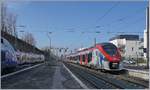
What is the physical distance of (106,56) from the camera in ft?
117

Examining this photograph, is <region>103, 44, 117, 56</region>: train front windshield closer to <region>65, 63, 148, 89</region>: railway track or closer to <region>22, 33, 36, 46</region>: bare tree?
<region>65, 63, 148, 89</region>: railway track

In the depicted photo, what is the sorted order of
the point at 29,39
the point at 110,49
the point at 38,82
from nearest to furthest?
the point at 38,82 → the point at 110,49 → the point at 29,39

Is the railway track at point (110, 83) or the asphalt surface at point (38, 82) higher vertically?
the asphalt surface at point (38, 82)

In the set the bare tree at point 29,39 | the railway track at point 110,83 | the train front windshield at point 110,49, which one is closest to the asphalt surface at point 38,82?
the railway track at point 110,83

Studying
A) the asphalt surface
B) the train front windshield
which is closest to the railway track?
the asphalt surface

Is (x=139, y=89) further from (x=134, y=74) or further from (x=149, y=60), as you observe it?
(x=149, y=60)

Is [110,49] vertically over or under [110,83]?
over

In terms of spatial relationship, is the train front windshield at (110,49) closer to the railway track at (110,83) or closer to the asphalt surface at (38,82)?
the railway track at (110,83)

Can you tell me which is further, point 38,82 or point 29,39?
point 29,39

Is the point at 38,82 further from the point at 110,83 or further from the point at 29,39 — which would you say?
the point at 29,39

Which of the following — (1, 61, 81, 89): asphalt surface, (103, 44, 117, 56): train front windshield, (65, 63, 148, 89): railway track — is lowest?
(65, 63, 148, 89): railway track

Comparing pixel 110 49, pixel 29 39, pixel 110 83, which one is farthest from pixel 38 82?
pixel 29 39

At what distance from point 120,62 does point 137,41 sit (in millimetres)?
125586

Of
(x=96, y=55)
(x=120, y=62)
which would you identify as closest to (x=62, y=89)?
(x=120, y=62)
